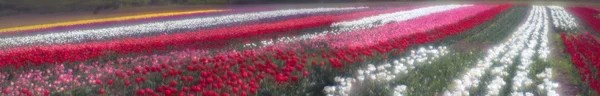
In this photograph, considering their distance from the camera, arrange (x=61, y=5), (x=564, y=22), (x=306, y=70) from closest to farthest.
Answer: (x=306, y=70), (x=564, y=22), (x=61, y=5)

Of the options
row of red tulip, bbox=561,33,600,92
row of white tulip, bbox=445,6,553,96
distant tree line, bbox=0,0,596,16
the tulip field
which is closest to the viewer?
the tulip field

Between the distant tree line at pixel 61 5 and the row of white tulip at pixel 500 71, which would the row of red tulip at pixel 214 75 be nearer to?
the row of white tulip at pixel 500 71

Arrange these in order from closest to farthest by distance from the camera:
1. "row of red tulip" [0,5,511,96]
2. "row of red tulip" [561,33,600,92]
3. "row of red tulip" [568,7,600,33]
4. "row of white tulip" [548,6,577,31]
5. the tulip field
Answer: "row of red tulip" [0,5,511,96] < the tulip field < "row of red tulip" [561,33,600,92] < "row of white tulip" [548,6,577,31] < "row of red tulip" [568,7,600,33]

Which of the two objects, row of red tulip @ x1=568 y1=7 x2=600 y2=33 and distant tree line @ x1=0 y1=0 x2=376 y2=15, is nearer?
row of red tulip @ x1=568 y1=7 x2=600 y2=33

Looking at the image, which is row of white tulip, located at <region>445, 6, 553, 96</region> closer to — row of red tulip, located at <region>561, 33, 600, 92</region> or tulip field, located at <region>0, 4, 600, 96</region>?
tulip field, located at <region>0, 4, 600, 96</region>

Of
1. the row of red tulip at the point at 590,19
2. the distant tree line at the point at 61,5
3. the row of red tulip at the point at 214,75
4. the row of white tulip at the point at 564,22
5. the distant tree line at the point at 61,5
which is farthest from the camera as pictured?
the distant tree line at the point at 61,5

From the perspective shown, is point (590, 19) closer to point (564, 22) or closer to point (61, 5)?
point (564, 22)

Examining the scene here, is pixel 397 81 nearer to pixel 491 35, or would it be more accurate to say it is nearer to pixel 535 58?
pixel 535 58

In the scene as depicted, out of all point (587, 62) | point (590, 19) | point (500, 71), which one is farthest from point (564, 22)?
point (500, 71)

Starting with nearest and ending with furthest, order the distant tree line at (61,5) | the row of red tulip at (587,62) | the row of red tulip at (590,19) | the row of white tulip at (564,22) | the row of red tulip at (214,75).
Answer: the row of red tulip at (214,75), the row of red tulip at (587,62), the row of white tulip at (564,22), the row of red tulip at (590,19), the distant tree line at (61,5)

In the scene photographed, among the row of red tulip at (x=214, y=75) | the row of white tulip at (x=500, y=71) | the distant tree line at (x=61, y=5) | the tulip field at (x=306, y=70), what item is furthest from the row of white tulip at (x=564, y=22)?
the distant tree line at (x=61, y=5)

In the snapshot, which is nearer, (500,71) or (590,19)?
(500,71)

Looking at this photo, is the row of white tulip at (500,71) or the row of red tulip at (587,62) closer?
the row of white tulip at (500,71)

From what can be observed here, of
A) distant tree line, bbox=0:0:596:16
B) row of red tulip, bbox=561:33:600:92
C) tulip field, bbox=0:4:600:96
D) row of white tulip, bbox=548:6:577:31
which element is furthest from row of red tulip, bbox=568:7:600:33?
distant tree line, bbox=0:0:596:16
